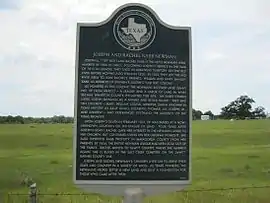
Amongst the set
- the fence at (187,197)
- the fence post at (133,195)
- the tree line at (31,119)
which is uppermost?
the tree line at (31,119)

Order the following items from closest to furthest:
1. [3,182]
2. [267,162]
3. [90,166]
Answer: [90,166] → [3,182] → [267,162]

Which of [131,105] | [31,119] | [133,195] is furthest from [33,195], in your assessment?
[131,105]

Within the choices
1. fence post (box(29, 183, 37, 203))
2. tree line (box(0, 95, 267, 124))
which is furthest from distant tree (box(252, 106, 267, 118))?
fence post (box(29, 183, 37, 203))

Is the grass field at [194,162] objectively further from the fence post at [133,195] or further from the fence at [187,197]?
the fence post at [133,195]

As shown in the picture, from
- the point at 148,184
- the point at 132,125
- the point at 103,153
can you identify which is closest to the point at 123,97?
the point at 132,125

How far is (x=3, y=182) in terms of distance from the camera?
7.55 m

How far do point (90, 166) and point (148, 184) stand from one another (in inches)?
24.9

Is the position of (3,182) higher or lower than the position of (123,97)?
lower

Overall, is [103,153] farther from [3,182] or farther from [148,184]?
Answer: [3,182]

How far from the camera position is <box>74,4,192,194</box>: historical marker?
201 inches

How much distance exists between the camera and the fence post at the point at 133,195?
5.06 m

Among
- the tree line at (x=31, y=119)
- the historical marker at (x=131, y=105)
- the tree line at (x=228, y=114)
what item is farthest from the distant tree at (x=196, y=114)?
the historical marker at (x=131, y=105)

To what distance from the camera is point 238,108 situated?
8.12 m

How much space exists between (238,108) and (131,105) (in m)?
3.44
